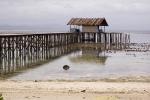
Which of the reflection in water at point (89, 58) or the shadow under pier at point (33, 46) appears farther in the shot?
the reflection in water at point (89, 58)

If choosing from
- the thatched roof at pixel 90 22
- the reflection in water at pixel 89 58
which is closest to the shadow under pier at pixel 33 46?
the thatched roof at pixel 90 22

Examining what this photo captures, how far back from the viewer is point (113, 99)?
39.3ft

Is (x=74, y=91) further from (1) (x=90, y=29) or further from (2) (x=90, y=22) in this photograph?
(1) (x=90, y=29)

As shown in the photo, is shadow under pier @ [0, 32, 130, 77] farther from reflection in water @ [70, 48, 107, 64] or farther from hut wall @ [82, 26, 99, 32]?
reflection in water @ [70, 48, 107, 64]

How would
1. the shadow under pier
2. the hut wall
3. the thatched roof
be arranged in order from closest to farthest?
the shadow under pier
the thatched roof
the hut wall

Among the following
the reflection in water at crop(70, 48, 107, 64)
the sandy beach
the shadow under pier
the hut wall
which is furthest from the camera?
the hut wall

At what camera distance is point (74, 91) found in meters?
13.9

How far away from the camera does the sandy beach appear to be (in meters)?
12.5

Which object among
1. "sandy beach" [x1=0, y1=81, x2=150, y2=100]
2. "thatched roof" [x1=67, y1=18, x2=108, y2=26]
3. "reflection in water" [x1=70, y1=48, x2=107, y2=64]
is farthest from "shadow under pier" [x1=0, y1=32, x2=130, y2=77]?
"sandy beach" [x1=0, y1=81, x2=150, y2=100]

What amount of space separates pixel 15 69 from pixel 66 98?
10.6 metres

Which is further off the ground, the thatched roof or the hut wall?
the thatched roof

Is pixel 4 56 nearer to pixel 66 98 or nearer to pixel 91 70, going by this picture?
pixel 91 70

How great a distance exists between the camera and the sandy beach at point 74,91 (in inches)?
492

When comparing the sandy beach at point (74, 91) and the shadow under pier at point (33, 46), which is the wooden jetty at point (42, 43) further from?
the sandy beach at point (74, 91)
